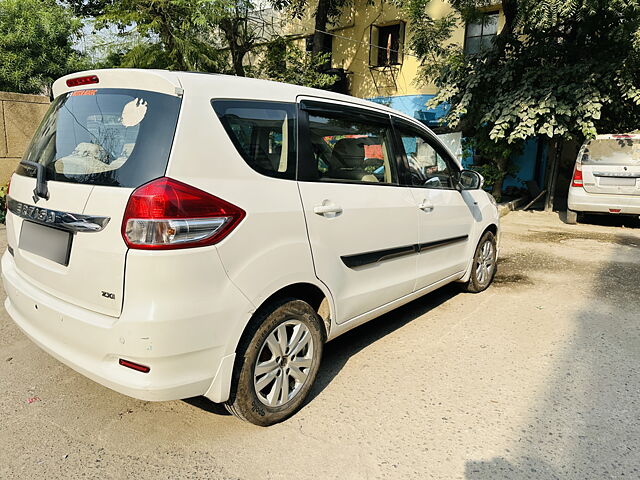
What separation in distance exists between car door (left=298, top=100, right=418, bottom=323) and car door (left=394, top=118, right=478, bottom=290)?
0.45 feet

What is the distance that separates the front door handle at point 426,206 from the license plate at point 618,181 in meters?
6.70

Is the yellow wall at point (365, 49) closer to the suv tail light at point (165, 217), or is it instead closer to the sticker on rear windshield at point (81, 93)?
the sticker on rear windshield at point (81, 93)

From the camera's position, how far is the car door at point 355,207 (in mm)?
2578

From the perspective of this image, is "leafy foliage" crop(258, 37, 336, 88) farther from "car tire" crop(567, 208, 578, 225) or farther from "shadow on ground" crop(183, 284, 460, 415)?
"shadow on ground" crop(183, 284, 460, 415)

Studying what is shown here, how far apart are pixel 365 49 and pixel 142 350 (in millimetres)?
15175

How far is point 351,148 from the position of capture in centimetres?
305

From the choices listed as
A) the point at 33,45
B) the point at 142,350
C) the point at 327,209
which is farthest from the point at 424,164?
the point at 33,45

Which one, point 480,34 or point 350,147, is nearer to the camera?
point 350,147

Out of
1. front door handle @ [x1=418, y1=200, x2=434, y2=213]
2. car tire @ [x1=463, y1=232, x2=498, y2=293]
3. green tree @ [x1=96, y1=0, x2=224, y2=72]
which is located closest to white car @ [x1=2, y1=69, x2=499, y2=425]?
front door handle @ [x1=418, y1=200, x2=434, y2=213]

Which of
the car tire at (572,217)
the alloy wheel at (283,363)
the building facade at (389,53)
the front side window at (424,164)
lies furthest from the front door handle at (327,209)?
the building facade at (389,53)

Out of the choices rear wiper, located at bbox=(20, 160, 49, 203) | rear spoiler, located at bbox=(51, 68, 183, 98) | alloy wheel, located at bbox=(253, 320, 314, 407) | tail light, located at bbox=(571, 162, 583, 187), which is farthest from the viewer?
tail light, located at bbox=(571, 162, 583, 187)

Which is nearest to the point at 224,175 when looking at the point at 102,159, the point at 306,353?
the point at 102,159

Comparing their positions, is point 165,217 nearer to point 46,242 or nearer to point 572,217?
point 46,242

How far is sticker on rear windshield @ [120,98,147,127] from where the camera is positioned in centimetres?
205
